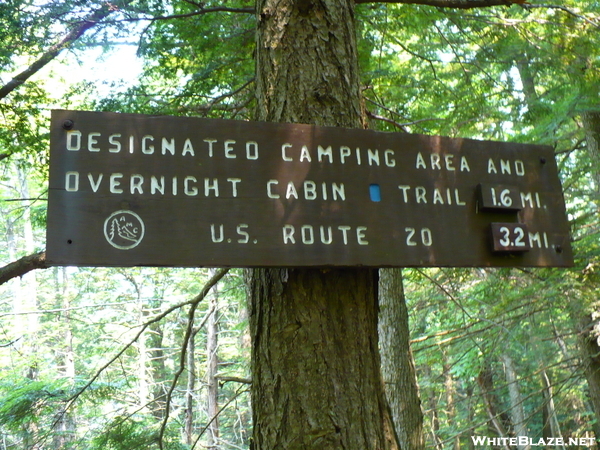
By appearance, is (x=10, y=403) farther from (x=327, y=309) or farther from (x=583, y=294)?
(x=583, y=294)

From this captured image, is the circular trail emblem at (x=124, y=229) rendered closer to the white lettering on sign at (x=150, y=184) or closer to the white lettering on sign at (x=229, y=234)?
the white lettering on sign at (x=150, y=184)

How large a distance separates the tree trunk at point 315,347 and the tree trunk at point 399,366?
386 cm

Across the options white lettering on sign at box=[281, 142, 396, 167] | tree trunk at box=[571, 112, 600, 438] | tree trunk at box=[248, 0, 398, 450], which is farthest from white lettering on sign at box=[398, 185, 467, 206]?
tree trunk at box=[571, 112, 600, 438]

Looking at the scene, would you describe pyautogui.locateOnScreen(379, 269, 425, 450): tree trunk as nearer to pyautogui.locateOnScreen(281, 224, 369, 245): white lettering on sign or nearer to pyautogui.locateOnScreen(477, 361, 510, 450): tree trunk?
pyautogui.locateOnScreen(281, 224, 369, 245): white lettering on sign

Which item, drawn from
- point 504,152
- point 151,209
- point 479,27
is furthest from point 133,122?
point 479,27

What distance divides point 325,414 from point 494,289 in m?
6.30

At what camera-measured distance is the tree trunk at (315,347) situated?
1860 mm

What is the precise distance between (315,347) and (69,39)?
4.90m

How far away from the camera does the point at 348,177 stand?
202cm

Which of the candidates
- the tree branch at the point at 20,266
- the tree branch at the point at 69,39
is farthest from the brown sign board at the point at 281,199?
the tree branch at the point at 69,39

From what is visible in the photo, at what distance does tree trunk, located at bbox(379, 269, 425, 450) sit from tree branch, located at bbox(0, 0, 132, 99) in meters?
4.17

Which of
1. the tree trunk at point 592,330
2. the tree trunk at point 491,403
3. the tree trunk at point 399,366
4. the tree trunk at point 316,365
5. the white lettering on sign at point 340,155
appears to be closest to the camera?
the tree trunk at point 316,365

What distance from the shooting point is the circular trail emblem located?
1.72 metres

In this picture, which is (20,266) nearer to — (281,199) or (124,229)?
(124,229)
